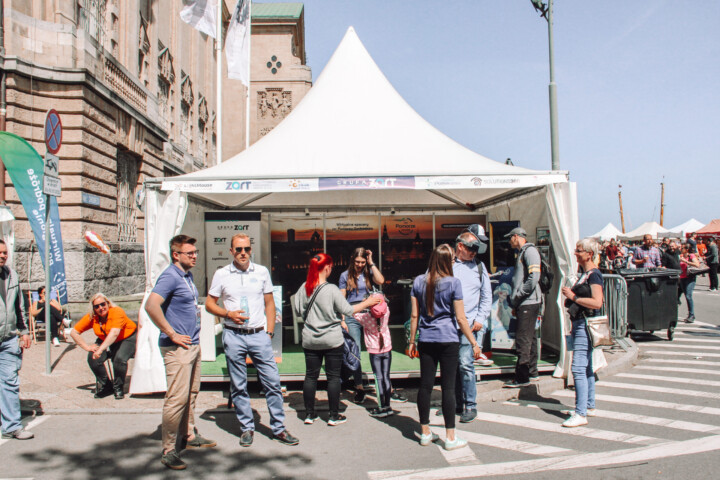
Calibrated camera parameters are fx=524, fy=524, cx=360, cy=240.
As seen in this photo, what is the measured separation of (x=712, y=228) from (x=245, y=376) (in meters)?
43.7

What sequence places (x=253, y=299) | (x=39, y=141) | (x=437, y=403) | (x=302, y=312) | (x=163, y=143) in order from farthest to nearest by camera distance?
1. (x=163, y=143)
2. (x=39, y=141)
3. (x=437, y=403)
4. (x=302, y=312)
5. (x=253, y=299)

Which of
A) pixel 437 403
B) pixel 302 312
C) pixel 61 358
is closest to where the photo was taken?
pixel 302 312

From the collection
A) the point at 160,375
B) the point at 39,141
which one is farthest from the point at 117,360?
the point at 39,141

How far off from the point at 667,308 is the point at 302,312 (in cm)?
785

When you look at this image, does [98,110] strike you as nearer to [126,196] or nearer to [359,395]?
[126,196]

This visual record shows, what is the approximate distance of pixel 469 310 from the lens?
5402 mm

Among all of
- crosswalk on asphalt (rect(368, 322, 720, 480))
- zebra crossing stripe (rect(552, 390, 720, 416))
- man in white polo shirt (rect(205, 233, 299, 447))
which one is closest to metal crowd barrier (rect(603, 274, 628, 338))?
crosswalk on asphalt (rect(368, 322, 720, 480))

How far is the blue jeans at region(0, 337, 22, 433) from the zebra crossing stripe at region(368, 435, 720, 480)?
10.9ft

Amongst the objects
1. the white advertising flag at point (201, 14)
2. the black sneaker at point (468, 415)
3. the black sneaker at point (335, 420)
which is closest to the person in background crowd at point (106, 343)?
the black sneaker at point (335, 420)

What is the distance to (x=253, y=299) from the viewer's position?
4.73 meters

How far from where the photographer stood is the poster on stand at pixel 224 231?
909 cm

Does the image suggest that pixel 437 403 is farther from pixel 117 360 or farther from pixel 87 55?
pixel 87 55

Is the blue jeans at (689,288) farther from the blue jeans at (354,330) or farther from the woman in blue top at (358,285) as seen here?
the blue jeans at (354,330)

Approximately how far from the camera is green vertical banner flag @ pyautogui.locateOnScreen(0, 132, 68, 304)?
9375 mm
